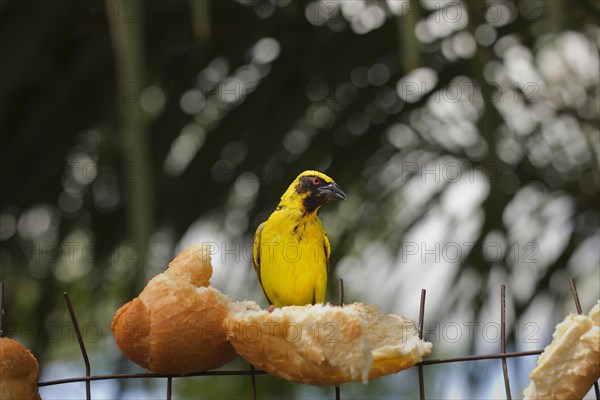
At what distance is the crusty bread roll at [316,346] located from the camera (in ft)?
4.48

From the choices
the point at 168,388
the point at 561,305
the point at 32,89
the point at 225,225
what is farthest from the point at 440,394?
the point at 168,388

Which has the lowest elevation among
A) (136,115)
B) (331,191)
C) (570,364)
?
(570,364)

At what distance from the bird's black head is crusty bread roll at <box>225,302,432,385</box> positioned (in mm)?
822

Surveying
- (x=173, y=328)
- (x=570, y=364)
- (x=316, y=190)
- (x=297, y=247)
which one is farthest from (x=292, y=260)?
(x=570, y=364)

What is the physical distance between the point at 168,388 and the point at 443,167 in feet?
8.12

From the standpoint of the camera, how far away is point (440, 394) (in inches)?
149

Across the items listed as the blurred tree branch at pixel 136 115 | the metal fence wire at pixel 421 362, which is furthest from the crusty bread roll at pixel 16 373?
the blurred tree branch at pixel 136 115

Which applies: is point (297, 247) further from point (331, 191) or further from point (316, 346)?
point (316, 346)

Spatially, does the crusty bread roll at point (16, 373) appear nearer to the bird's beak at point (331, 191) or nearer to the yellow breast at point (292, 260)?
the yellow breast at point (292, 260)

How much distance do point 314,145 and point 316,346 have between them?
1952mm

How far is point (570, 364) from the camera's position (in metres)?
1.37

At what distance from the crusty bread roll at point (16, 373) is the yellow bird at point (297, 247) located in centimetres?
84

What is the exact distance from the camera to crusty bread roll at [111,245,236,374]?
142 centimetres

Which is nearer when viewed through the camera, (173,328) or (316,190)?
(173,328)
